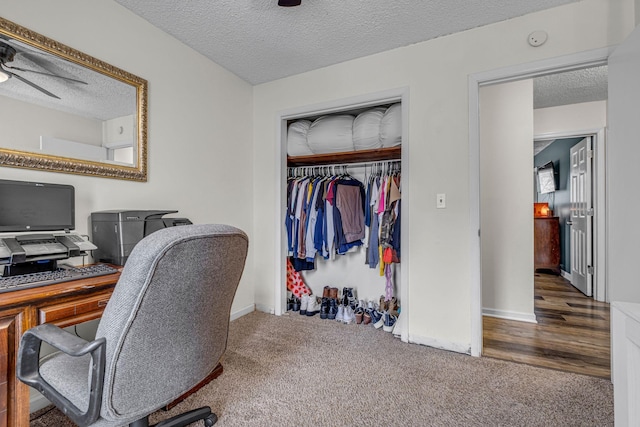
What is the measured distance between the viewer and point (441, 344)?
2266 millimetres

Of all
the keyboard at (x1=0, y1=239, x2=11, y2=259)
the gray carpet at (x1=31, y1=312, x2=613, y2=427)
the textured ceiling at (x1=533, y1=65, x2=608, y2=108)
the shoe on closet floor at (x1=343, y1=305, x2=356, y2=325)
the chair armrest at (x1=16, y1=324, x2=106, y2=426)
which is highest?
the textured ceiling at (x1=533, y1=65, x2=608, y2=108)

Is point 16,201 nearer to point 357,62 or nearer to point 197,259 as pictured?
point 197,259

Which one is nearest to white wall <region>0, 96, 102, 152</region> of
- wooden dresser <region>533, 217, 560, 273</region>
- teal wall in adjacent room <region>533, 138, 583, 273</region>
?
teal wall in adjacent room <region>533, 138, 583, 273</region>

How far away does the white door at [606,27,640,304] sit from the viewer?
1.57 metres

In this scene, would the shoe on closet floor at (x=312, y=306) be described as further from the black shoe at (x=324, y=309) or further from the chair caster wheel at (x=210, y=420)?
the chair caster wheel at (x=210, y=420)

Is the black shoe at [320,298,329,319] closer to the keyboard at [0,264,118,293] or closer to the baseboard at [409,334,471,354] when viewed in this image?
the baseboard at [409,334,471,354]

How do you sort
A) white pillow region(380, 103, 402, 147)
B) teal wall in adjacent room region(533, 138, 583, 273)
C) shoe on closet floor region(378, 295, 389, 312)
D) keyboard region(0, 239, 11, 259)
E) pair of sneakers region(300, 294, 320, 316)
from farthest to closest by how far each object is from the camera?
teal wall in adjacent room region(533, 138, 583, 273), pair of sneakers region(300, 294, 320, 316), shoe on closet floor region(378, 295, 389, 312), white pillow region(380, 103, 402, 147), keyboard region(0, 239, 11, 259)

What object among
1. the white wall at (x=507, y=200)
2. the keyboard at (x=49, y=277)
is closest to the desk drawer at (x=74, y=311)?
the keyboard at (x=49, y=277)

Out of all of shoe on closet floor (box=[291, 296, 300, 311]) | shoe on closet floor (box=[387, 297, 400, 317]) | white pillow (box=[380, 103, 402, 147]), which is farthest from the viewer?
shoe on closet floor (box=[291, 296, 300, 311])

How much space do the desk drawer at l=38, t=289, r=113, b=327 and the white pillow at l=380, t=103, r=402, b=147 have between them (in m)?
2.27

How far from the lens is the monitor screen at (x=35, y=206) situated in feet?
4.73

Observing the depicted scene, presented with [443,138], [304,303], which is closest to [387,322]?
[304,303]

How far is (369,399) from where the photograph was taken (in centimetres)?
164

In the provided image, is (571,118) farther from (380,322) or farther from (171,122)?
(171,122)
